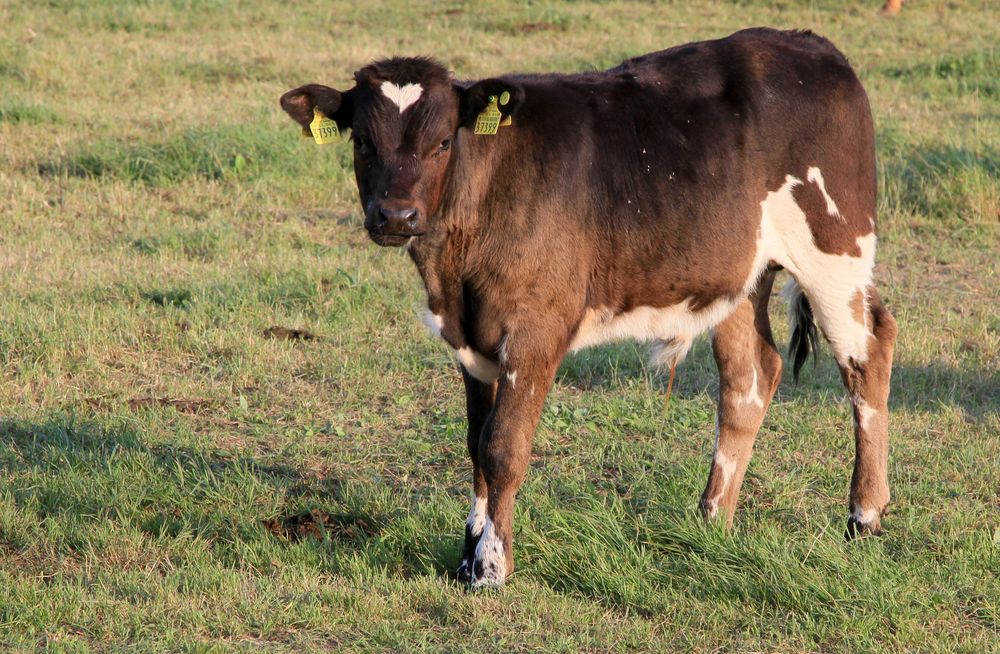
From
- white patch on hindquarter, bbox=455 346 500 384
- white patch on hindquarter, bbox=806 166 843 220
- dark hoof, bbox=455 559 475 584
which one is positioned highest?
white patch on hindquarter, bbox=806 166 843 220

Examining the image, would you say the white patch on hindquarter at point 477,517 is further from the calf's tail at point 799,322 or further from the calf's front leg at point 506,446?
the calf's tail at point 799,322

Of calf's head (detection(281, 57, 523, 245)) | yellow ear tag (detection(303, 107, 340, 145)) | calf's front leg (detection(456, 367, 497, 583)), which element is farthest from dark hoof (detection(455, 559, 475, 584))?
yellow ear tag (detection(303, 107, 340, 145))

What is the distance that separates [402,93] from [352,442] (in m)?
2.07

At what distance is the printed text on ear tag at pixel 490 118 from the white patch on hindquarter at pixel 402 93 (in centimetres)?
24

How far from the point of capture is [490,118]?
477 centimetres

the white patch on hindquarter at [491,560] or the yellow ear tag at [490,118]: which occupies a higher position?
the yellow ear tag at [490,118]

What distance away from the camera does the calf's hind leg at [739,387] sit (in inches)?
216

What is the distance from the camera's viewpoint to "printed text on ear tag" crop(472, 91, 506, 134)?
475 cm

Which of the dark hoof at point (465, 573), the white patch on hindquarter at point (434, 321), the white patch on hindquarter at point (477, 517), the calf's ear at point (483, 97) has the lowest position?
the dark hoof at point (465, 573)

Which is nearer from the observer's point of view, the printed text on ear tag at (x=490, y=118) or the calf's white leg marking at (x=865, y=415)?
the printed text on ear tag at (x=490, y=118)

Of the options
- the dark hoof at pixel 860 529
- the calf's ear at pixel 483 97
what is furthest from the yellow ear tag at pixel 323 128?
the dark hoof at pixel 860 529

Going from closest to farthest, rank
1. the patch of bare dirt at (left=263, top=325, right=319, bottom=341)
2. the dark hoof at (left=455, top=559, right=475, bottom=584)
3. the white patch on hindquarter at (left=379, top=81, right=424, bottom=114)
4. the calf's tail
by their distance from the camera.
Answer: the white patch on hindquarter at (left=379, top=81, right=424, bottom=114) → the dark hoof at (left=455, top=559, right=475, bottom=584) → the calf's tail → the patch of bare dirt at (left=263, top=325, right=319, bottom=341)

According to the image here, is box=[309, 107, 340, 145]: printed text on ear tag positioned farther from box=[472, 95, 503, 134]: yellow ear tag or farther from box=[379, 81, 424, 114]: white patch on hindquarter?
box=[472, 95, 503, 134]: yellow ear tag

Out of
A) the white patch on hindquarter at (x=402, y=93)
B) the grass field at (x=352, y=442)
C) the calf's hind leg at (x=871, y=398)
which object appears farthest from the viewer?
the calf's hind leg at (x=871, y=398)
